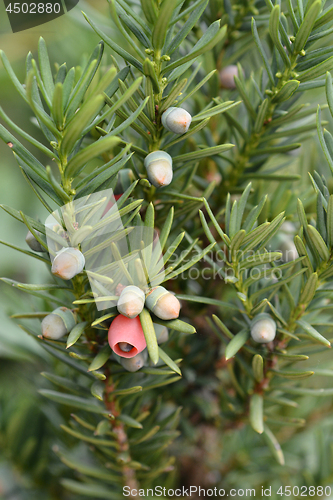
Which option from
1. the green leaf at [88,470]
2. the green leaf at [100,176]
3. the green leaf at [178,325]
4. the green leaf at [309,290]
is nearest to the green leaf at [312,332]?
the green leaf at [309,290]

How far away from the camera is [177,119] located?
0.31 m

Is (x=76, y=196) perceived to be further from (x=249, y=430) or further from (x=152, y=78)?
(x=249, y=430)

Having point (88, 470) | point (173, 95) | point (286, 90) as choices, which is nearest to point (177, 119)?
point (173, 95)

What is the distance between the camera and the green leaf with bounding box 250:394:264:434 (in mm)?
424

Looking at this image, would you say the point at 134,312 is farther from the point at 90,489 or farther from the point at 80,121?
the point at 90,489

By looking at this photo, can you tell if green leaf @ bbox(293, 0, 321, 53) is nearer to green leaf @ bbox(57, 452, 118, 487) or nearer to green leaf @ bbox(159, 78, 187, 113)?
green leaf @ bbox(159, 78, 187, 113)

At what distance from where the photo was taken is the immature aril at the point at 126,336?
315 millimetres

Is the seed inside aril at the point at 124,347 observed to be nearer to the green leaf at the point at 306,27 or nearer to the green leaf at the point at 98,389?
the green leaf at the point at 98,389

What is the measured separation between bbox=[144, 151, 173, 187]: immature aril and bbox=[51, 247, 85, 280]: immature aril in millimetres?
89

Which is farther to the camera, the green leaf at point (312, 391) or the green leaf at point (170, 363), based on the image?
the green leaf at point (312, 391)

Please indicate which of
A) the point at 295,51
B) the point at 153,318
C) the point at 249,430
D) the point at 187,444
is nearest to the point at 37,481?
the point at 187,444

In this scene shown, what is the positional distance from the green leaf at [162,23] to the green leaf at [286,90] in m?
0.12

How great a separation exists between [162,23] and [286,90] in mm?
146

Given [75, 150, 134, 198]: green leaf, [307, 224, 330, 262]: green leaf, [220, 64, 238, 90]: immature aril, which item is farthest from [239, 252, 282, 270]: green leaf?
[220, 64, 238, 90]: immature aril
